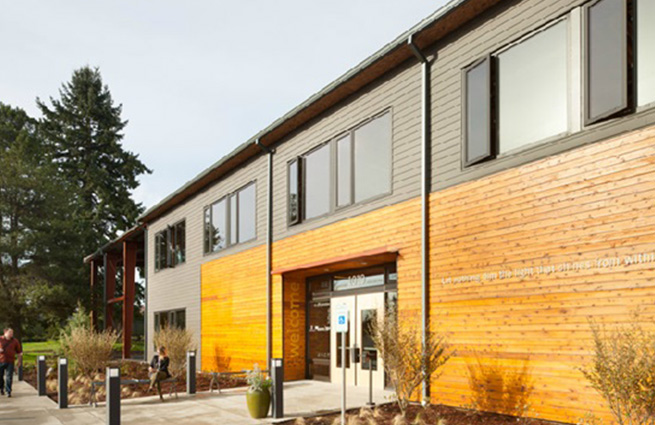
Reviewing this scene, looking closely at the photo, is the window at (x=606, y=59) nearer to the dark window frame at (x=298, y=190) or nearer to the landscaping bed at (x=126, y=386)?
the dark window frame at (x=298, y=190)

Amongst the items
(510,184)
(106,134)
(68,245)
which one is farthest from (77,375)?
(106,134)

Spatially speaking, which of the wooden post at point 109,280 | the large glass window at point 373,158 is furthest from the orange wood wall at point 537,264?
the wooden post at point 109,280

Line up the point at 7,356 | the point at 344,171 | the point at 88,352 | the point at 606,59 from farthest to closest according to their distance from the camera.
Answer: the point at 88,352, the point at 7,356, the point at 344,171, the point at 606,59

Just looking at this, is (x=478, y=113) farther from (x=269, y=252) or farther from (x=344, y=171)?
(x=269, y=252)

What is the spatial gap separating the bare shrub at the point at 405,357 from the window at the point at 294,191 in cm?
628

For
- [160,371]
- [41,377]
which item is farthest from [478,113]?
[41,377]

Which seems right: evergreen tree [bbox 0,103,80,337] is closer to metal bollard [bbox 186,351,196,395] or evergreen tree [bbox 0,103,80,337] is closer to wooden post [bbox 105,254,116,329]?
wooden post [bbox 105,254,116,329]

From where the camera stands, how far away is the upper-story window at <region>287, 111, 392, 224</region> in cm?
1359

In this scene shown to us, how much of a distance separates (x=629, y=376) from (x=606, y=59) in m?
4.25

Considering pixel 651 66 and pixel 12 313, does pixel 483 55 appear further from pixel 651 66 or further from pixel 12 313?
pixel 12 313

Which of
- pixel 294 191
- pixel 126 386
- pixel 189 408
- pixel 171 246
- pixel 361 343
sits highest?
pixel 294 191

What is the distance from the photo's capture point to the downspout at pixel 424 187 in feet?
37.6

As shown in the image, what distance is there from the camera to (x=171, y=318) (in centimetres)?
2642

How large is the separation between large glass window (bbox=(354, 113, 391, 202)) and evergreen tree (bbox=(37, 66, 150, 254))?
4732 cm
